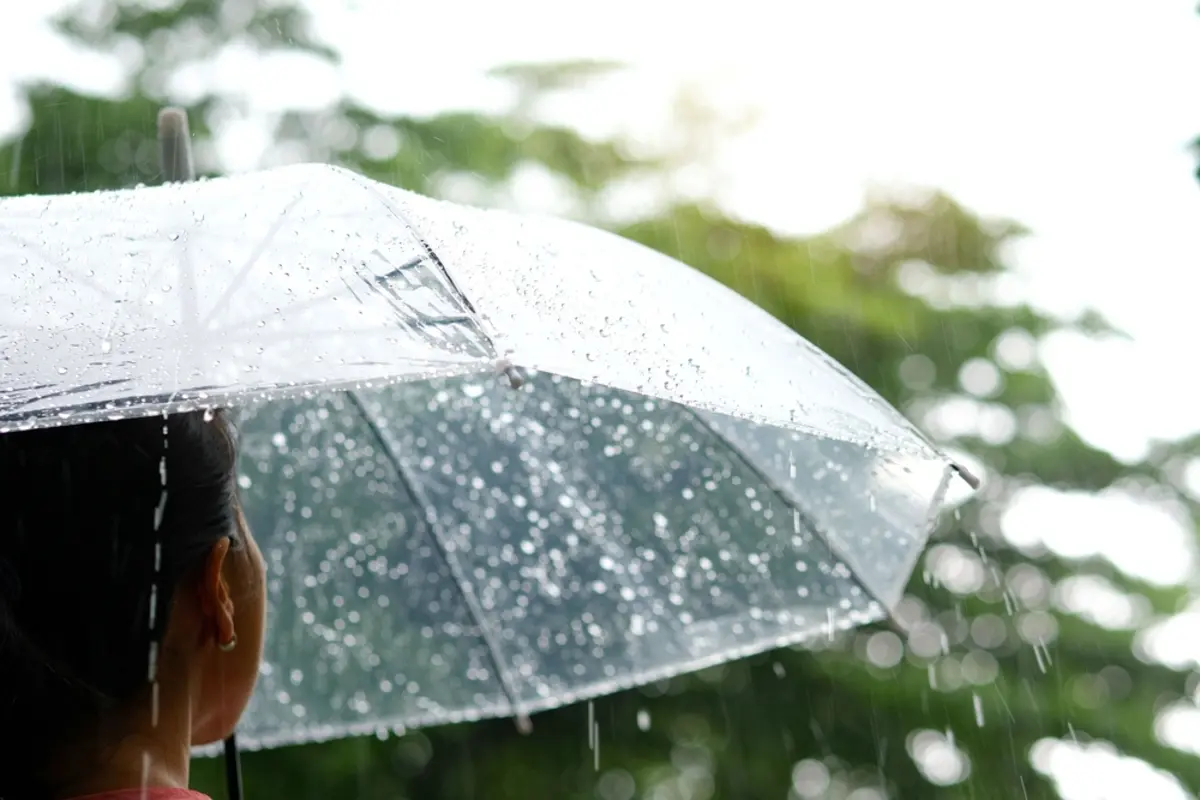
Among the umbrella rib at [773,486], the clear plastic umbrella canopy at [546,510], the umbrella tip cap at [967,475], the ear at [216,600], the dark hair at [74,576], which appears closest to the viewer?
A: the dark hair at [74,576]

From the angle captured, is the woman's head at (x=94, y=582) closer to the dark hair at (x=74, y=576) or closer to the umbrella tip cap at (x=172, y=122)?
the dark hair at (x=74, y=576)

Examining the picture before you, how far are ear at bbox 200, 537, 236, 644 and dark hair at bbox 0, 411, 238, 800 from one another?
0.06m

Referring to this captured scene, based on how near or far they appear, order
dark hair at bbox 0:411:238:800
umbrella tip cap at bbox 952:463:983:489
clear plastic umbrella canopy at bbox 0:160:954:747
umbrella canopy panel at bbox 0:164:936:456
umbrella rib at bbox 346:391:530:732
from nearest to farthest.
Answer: umbrella canopy panel at bbox 0:164:936:456
dark hair at bbox 0:411:238:800
clear plastic umbrella canopy at bbox 0:160:954:747
umbrella tip cap at bbox 952:463:983:489
umbrella rib at bbox 346:391:530:732

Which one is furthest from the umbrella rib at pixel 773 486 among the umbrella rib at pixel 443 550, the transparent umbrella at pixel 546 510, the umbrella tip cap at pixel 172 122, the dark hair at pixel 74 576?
the dark hair at pixel 74 576

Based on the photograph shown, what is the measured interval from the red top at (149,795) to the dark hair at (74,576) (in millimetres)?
60

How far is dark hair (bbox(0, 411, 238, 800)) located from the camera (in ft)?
4.79

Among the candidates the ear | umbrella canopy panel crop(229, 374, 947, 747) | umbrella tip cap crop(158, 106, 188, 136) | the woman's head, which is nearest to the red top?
the woman's head

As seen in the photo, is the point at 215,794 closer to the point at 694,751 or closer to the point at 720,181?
the point at 694,751

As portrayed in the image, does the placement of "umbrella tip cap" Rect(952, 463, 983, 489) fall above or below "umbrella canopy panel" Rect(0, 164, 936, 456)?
below

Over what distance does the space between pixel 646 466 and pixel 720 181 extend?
16.4 ft

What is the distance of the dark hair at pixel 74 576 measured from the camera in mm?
1461

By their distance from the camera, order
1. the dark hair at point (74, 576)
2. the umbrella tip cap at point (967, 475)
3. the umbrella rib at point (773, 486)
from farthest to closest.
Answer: the umbrella rib at point (773, 486), the umbrella tip cap at point (967, 475), the dark hair at point (74, 576)

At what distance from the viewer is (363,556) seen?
256cm

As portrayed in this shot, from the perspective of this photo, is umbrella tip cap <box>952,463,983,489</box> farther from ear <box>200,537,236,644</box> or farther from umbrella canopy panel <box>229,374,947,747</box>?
ear <box>200,537,236,644</box>
